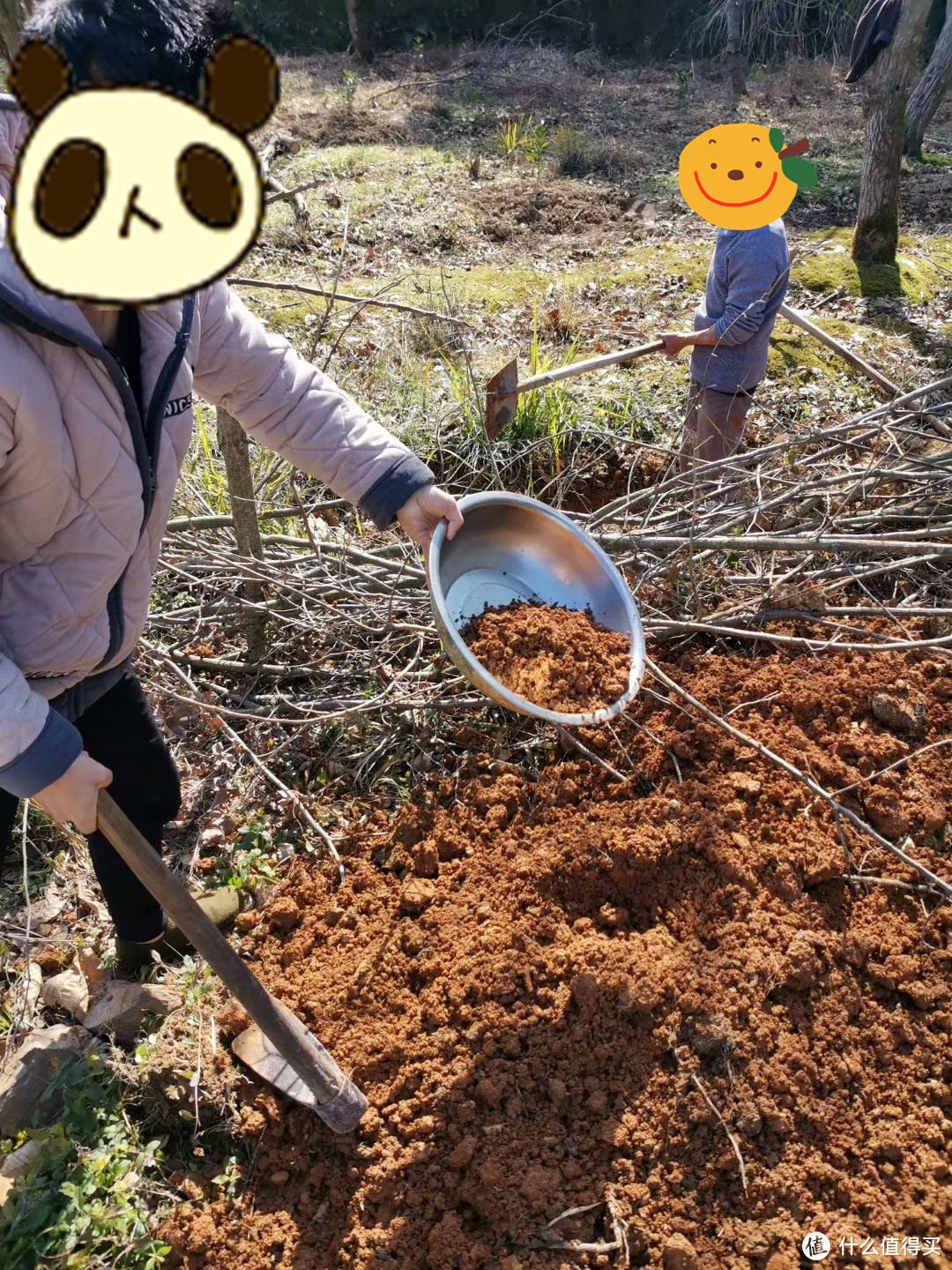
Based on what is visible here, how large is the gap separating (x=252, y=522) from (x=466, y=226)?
17.8 ft

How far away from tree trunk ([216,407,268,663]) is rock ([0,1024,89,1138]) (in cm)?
122

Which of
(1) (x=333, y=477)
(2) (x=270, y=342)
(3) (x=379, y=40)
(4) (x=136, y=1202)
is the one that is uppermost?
(3) (x=379, y=40)

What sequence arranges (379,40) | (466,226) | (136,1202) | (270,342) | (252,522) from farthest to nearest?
1. (379,40)
2. (466,226)
3. (252,522)
4. (270,342)
5. (136,1202)

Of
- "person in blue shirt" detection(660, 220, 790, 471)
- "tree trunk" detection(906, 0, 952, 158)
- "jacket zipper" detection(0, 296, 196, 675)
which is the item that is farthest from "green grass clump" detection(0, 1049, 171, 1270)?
"tree trunk" detection(906, 0, 952, 158)

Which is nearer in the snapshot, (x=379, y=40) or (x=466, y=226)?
(x=466, y=226)

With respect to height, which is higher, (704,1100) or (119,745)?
(119,745)

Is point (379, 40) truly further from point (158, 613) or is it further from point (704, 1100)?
point (704, 1100)

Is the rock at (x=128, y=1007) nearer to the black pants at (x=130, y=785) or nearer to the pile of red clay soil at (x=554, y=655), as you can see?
the black pants at (x=130, y=785)

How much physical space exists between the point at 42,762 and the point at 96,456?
476 millimetres

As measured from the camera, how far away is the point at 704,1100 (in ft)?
5.47

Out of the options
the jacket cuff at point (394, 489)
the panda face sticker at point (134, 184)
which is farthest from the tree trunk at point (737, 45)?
the panda face sticker at point (134, 184)

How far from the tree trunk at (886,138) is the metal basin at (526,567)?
498 cm

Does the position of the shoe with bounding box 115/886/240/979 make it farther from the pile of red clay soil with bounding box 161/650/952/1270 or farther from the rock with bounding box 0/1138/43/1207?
the rock with bounding box 0/1138/43/1207

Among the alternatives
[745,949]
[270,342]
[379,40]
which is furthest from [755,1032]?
[379,40]
